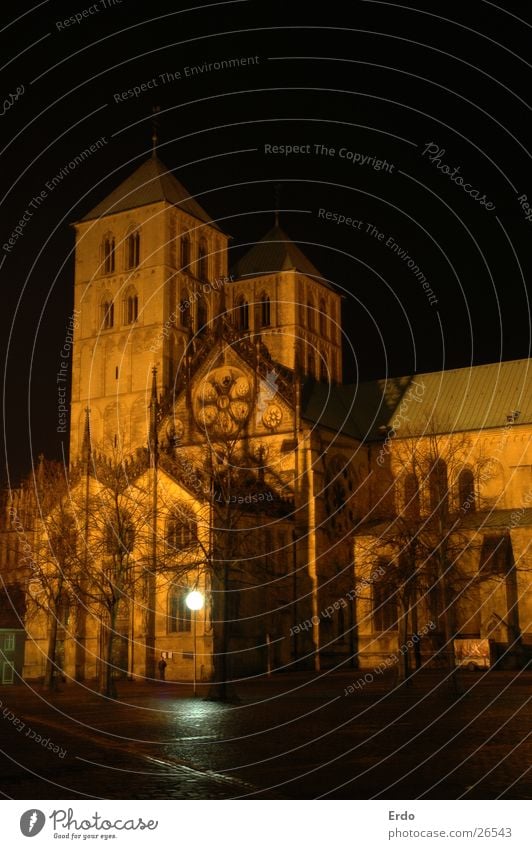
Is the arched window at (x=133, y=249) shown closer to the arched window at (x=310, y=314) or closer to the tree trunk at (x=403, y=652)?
the arched window at (x=310, y=314)

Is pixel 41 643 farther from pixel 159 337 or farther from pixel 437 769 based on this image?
pixel 437 769

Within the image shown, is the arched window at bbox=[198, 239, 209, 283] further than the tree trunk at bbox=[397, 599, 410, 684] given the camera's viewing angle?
Yes

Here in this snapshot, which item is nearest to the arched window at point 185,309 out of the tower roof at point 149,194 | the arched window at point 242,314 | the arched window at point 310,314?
the tower roof at point 149,194

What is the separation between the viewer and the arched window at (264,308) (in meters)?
99.3

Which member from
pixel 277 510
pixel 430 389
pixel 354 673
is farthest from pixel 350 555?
pixel 430 389

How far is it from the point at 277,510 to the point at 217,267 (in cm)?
3530

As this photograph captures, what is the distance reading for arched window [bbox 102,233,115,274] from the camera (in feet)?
288

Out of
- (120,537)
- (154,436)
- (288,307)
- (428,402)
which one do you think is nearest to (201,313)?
(288,307)

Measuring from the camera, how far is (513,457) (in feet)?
218

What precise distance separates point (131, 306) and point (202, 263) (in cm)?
797

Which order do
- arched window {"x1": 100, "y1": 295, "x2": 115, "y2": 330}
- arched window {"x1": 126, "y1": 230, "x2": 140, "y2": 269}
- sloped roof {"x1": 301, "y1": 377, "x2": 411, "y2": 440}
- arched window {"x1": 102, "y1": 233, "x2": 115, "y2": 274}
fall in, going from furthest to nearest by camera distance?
arched window {"x1": 102, "y1": 233, "x2": 115, "y2": 274} → arched window {"x1": 126, "y1": 230, "x2": 140, "y2": 269} → arched window {"x1": 100, "y1": 295, "x2": 115, "y2": 330} → sloped roof {"x1": 301, "y1": 377, "x2": 411, "y2": 440}

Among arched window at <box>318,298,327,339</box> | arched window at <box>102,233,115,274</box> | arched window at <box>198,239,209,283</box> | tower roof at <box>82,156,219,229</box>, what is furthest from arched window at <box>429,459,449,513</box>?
arched window at <box>318,298,327,339</box>

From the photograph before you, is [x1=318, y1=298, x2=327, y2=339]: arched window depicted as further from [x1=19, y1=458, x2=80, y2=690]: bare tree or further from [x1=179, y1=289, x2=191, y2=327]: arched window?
[x1=19, y1=458, x2=80, y2=690]: bare tree

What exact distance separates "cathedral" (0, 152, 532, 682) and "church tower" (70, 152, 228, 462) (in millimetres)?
236
